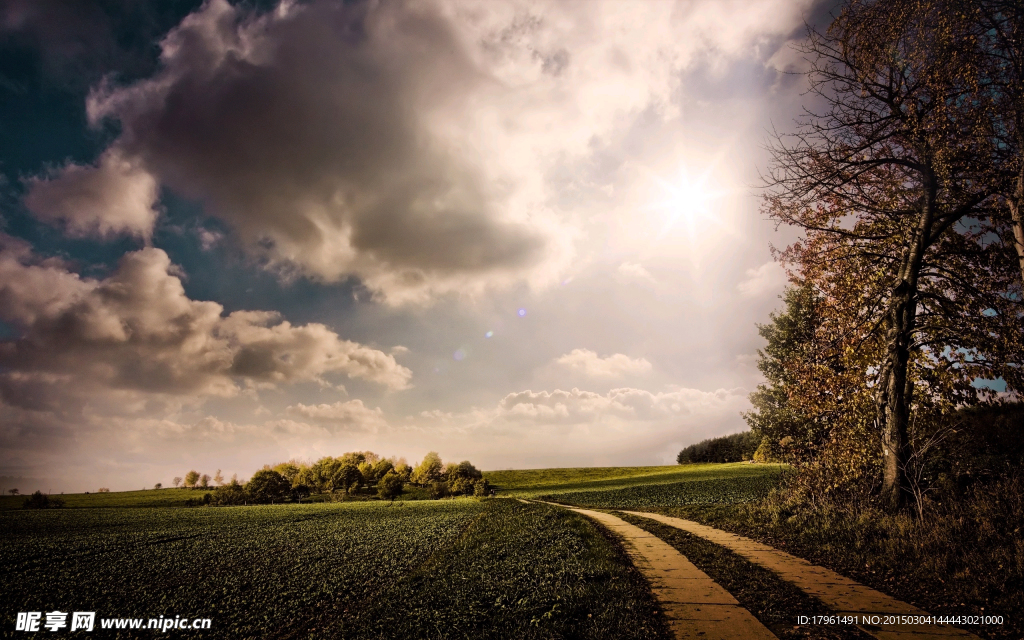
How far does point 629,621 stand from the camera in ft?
18.5

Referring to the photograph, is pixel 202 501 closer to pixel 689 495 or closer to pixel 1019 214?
pixel 689 495

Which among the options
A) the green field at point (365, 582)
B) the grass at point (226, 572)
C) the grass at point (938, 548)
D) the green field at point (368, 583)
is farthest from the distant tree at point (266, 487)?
the grass at point (938, 548)

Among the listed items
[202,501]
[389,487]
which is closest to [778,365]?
[389,487]

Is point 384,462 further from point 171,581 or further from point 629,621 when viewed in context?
point 629,621

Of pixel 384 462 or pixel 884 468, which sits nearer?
pixel 884 468

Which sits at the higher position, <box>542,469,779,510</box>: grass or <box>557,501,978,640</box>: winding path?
<box>557,501,978,640</box>: winding path

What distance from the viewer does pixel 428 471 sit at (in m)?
67.6

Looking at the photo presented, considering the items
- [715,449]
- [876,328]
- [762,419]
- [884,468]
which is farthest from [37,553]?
[715,449]

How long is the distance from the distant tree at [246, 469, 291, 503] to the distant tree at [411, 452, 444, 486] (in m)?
19.3

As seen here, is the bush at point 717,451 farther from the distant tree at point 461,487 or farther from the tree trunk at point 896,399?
the tree trunk at point 896,399

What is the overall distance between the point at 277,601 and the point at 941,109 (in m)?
18.1

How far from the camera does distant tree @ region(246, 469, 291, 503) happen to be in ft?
194

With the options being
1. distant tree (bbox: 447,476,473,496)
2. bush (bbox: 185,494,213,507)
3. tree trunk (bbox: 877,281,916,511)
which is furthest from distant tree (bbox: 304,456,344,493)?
tree trunk (bbox: 877,281,916,511)

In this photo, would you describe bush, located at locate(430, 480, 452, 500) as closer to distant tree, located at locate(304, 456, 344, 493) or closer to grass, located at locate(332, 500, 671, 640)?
distant tree, located at locate(304, 456, 344, 493)
